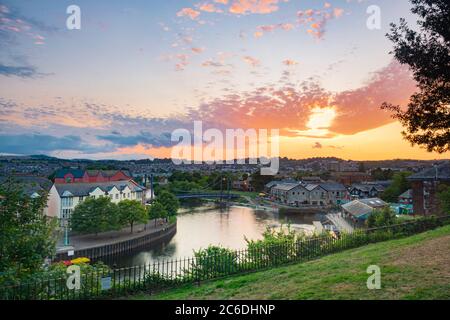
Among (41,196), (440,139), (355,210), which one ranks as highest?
(440,139)

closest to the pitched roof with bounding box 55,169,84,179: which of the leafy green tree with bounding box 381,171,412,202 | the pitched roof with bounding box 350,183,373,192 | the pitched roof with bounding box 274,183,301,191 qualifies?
the pitched roof with bounding box 274,183,301,191

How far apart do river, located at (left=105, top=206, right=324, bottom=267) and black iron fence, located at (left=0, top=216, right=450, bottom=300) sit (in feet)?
29.7

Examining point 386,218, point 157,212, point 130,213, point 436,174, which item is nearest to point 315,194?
point 436,174

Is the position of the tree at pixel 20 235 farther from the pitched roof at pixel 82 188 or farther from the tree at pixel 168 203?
the pitched roof at pixel 82 188

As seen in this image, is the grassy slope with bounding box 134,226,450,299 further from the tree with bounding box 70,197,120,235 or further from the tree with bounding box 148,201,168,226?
the tree with bounding box 148,201,168,226

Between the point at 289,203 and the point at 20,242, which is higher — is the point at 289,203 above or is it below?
below

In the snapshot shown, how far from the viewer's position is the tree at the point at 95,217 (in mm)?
26188

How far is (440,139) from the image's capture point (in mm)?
7301

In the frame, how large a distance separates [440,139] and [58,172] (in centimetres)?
4934

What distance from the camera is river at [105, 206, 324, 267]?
23578 mm

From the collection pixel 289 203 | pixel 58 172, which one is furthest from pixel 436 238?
pixel 58 172

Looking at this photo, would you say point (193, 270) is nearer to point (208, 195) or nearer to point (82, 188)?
point (82, 188)

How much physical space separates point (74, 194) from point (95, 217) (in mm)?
10734
